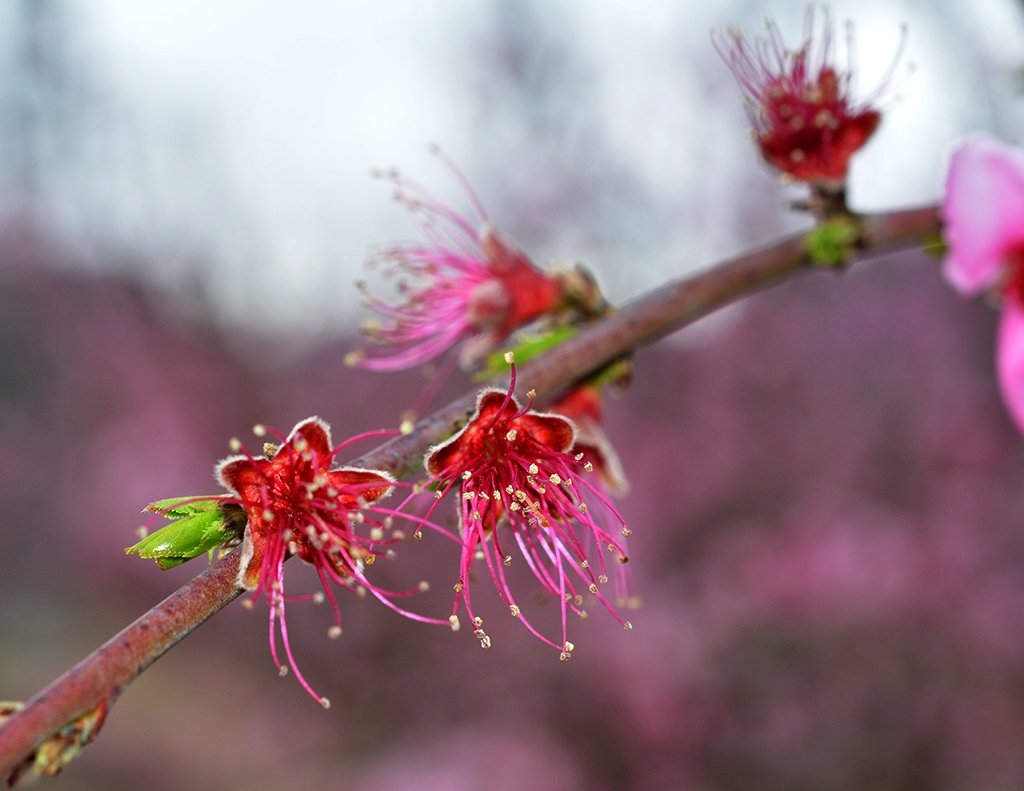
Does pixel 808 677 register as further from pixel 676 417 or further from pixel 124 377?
pixel 124 377

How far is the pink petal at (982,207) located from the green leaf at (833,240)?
389 mm

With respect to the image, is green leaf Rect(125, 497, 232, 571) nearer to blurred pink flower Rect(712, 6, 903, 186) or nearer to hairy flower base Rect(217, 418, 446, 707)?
hairy flower base Rect(217, 418, 446, 707)

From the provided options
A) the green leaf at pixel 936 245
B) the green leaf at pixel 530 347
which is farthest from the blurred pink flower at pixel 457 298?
the green leaf at pixel 936 245

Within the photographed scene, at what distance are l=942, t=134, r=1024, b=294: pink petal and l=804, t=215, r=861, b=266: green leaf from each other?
39cm

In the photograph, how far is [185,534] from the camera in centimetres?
95

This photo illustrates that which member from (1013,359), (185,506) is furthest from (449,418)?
(1013,359)

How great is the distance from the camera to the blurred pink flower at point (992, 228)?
3.12 feet

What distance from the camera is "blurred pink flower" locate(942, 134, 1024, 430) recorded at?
37.5 inches

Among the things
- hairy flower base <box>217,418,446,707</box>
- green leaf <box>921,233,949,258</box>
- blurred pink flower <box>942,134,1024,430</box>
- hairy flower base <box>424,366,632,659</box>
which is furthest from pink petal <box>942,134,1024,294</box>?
hairy flower base <box>217,418,446,707</box>

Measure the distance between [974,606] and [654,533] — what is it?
71.5 inches

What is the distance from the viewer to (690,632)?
4488 mm

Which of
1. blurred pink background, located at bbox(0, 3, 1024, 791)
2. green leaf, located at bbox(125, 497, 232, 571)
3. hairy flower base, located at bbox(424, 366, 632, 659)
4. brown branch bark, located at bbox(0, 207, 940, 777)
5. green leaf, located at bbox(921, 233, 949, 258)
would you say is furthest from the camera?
blurred pink background, located at bbox(0, 3, 1024, 791)

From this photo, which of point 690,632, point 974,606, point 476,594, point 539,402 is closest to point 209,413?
point 476,594

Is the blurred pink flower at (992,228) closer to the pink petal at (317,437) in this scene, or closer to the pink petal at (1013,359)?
the pink petal at (1013,359)
